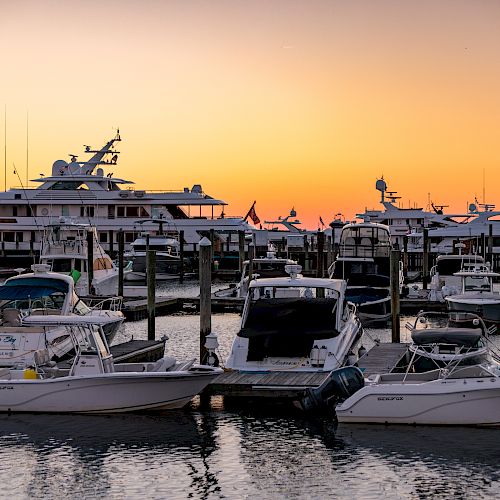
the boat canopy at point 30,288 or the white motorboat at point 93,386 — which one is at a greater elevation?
the boat canopy at point 30,288

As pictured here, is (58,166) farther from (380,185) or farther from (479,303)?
(479,303)

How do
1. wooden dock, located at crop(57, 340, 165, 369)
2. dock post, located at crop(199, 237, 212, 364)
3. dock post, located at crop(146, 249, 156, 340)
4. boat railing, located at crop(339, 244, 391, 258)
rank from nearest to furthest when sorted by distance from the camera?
dock post, located at crop(199, 237, 212, 364), wooden dock, located at crop(57, 340, 165, 369), dock post, located at crop(146, 249, 156, 340), boat railing, located at crop(339, 244, 391, 258)

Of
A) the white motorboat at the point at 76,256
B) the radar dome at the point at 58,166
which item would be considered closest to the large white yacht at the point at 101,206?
the radar dome at the point at 58,166

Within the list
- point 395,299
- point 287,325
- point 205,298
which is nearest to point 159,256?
point 395,299

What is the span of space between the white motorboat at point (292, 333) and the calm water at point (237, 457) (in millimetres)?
1225

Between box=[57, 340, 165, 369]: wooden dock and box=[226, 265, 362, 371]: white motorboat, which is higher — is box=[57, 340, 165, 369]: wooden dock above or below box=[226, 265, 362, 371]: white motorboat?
below

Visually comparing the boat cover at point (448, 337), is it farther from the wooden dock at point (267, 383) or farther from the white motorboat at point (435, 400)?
the wooden dock at point (267, 383)

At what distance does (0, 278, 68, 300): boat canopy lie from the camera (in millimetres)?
25000

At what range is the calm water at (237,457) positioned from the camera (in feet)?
52.3

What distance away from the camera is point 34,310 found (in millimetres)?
25172

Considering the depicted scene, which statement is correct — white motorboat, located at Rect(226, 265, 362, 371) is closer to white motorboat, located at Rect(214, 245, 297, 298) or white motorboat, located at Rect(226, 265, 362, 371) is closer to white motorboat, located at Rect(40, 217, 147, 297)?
white motorboat, located at Rect(214, 245, 297, 298)

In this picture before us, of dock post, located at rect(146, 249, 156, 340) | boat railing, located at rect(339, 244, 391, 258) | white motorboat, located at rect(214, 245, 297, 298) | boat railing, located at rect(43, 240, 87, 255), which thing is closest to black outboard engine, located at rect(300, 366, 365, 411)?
dock post, located at rect(146, 249, 156, 340)

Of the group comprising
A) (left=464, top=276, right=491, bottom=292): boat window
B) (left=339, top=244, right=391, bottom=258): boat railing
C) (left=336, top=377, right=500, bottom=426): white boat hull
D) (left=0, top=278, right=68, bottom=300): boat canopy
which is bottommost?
(left=336, top=377, right=500, bottom=426): white boat hull

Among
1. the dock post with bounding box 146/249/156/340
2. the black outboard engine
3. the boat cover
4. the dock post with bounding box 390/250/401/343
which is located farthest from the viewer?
the dock post with bounding box 146/249/156/340
